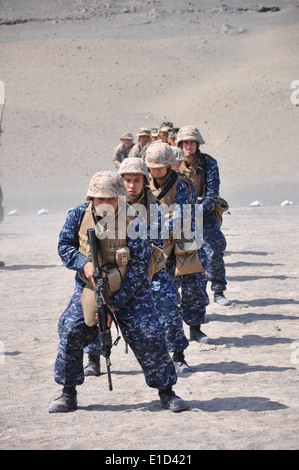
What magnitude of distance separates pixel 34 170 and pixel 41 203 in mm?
5941

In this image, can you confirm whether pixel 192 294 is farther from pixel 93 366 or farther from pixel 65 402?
pixel 65 402

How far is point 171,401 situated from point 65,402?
0.70m

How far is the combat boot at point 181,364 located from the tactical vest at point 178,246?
2.65ft

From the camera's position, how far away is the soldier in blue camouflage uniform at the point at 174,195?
688 centimetres

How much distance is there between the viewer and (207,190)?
8594mm

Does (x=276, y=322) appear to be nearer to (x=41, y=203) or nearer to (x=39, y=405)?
(x=39, y=405)

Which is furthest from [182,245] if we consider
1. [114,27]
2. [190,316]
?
[114,27]

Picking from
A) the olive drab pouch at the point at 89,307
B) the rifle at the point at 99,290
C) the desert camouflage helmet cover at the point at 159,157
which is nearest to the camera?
the rifle at the point at 99,290

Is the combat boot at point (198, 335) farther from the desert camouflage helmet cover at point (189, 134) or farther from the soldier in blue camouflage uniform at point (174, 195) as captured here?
the desert camouflage helmet cover at point (189, 134)

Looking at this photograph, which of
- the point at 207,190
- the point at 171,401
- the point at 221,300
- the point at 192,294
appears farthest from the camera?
the point at 221,300

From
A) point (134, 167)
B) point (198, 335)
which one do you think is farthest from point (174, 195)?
point (198, 335)

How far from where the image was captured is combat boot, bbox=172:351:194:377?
658 cm

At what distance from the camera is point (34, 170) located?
32.3 meters

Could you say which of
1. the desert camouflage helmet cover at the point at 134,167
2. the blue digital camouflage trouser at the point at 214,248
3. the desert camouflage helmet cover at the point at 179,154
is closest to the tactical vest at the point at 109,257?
the desert camouflage helmet cover at the point at 134,167
